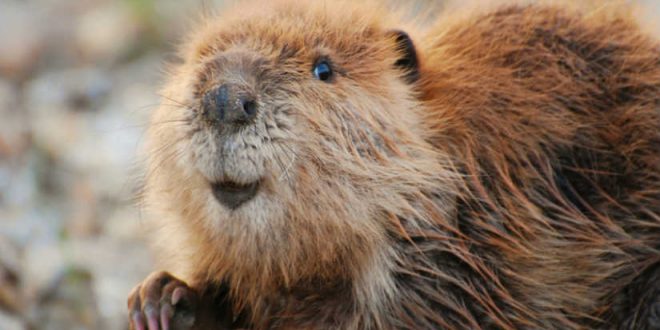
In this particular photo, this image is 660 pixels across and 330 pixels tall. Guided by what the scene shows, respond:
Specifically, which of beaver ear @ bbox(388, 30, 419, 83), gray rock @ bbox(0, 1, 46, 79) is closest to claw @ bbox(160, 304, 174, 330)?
beaver ear @ bbox(388, 30, 419, 83)

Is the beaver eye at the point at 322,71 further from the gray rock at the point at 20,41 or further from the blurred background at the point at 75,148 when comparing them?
the gray rock at the point at 20,41

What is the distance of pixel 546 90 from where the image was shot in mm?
4477

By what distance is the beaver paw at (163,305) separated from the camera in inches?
171

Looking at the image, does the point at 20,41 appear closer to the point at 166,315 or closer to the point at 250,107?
the point at 166,315

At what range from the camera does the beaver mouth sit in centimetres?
386

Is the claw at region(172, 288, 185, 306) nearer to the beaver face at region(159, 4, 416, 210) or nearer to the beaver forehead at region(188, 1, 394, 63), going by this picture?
the beaver face at region(159, 4, 416, 210)

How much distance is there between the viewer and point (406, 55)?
14.4 feet

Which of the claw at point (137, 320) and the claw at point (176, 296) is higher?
the claw at point (176, 296)

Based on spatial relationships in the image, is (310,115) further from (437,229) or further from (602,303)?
(602,303)

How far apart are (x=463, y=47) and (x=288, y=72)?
2.91ft

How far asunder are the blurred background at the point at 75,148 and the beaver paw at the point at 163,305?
1.85 ft

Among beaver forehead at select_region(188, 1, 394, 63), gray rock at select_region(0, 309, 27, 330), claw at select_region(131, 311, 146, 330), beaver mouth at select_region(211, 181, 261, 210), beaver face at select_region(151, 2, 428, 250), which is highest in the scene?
beaver forehead at select_region(188, 1, 394, 63)

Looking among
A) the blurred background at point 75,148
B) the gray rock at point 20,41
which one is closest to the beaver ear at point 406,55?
the blurred background at point 75,148

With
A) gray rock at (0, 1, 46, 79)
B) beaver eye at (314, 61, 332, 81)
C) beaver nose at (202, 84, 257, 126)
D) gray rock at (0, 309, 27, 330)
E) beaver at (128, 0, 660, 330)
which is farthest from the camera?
gray rock at (0, 1, 46, 79)
